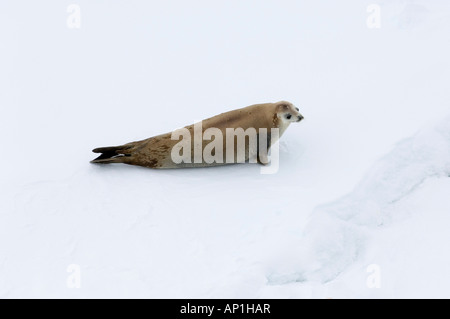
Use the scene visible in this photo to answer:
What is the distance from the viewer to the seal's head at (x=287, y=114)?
5625 millimetres

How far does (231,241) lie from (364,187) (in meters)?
1.22

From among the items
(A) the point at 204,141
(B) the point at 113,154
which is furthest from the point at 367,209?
(B) the point at 113,154

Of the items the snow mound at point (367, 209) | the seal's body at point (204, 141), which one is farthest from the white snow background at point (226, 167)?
the seal's body at point (204, 141)

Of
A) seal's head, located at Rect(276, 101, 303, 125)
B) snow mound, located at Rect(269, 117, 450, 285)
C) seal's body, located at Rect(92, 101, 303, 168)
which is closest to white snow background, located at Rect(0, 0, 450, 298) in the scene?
snow mound, located at Rect(269, 117, 450, 285)

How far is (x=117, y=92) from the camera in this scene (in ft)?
21.2

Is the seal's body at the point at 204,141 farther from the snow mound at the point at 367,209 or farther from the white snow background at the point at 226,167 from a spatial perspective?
the snow mound at the point at 367,209

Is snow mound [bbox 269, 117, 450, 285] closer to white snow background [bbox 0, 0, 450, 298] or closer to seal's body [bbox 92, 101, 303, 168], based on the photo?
white snow background [bbox 0, 0, 450, 298]

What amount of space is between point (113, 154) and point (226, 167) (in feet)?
3.22

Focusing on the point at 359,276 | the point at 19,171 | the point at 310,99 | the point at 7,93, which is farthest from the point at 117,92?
the point at 359,276

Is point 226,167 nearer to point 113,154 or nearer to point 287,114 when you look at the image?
point 287,114

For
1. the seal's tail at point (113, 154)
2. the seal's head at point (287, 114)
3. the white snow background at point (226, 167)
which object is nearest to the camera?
the white snow background at point (226, 167)
